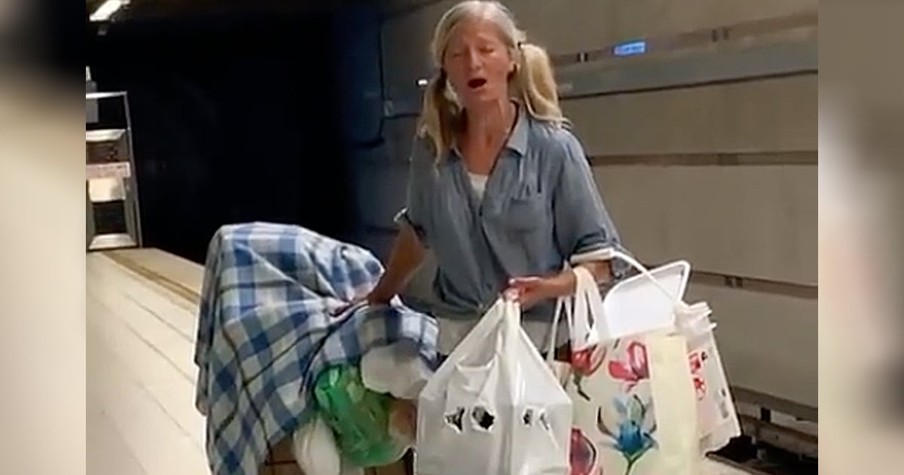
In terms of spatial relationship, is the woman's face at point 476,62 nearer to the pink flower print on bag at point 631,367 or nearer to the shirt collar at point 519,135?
the shirt collar at point 519,135

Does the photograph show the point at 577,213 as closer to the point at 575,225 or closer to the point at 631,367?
the point at 575,225

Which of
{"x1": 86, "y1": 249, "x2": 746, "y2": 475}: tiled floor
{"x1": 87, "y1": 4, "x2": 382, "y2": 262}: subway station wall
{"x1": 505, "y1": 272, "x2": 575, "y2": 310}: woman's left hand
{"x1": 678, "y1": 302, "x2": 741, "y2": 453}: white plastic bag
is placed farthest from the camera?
{"x1": 678, "y1": 302, "x2": 741, "y2": 453}: white plastic bag

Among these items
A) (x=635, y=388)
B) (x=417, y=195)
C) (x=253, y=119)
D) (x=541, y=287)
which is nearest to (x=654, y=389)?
(x=635, y=388)

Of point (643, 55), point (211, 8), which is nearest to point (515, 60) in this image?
point (211, 8)

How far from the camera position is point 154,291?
27.5 inches

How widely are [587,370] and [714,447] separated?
198 mm

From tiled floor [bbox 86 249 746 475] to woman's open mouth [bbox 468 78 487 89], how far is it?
0.23m

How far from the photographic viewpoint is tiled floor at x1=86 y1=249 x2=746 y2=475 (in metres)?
0.50

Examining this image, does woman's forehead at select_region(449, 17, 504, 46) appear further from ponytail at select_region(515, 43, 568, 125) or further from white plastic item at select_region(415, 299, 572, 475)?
white plastic item at select_region(415, 299, 572, 475)

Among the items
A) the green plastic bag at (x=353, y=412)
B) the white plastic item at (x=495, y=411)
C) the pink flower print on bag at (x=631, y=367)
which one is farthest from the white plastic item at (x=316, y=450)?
the pink flower print on bag at (x=631, y=367)

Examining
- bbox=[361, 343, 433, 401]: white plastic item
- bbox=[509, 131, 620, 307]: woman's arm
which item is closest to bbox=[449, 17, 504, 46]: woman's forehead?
bbox=[509, 131, 620, 307]: woman's arm

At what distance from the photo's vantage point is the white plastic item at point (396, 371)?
0.89m

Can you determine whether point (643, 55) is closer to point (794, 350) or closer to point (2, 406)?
point (794, 350)

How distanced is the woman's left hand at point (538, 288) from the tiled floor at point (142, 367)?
23cm
